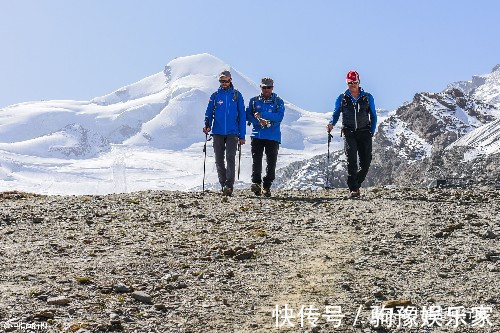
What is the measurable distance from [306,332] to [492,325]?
5.41 feet

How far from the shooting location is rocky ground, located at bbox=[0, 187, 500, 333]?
246 inches

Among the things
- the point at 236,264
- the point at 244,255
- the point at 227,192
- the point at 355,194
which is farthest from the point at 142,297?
the point at 355,194

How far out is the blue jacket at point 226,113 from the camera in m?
15.8

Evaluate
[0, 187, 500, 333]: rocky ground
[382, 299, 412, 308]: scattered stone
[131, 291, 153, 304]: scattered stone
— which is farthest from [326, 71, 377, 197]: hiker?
[131, 291, 153, 304]: scattered stone

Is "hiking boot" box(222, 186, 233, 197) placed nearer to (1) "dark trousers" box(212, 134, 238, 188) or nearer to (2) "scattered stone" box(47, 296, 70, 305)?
(1) "dark trousers" box(212, 134, 238, 188)

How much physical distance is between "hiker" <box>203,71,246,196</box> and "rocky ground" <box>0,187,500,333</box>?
316cm

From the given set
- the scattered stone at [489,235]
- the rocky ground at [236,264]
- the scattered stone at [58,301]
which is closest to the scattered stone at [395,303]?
the rocky ground at [236,264]

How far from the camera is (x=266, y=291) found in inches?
276

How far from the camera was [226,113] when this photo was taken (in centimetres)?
1582

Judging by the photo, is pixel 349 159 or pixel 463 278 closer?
pixel 463 278

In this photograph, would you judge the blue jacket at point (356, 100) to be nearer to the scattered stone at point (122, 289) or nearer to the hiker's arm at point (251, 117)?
the hiker's arm at point (251, 117)

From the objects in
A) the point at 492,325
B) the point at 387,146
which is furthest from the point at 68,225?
the point at 387,146

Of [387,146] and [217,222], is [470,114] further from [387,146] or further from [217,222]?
[217,222]

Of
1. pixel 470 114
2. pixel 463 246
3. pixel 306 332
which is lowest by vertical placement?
pixel 306 332
